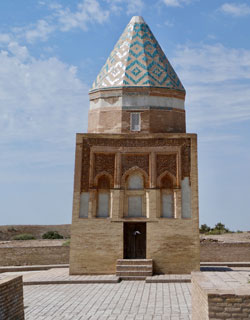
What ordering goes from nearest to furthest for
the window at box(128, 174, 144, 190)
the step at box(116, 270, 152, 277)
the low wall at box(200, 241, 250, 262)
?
the step at box(116, 270, 152, 277)
the window at box(128, 174, 144, 190)
the low wall at box(200, 241, 250, 262)

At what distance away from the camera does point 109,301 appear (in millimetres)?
8438

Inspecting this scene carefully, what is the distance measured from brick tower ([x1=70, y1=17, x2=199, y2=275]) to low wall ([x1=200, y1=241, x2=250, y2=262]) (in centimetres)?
389

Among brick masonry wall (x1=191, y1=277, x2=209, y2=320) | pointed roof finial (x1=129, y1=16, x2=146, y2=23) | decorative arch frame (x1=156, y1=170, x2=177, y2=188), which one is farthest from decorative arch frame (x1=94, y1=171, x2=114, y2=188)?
brick masonry wall (x1=191, y1=277, x2=209, y2=320)

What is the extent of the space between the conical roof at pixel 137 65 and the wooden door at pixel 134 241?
4540 mm

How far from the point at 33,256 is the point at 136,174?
232 inches

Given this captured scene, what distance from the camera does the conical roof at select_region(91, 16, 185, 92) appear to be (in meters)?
13.1

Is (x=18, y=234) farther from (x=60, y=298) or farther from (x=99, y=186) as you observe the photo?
(x=60, y=298)

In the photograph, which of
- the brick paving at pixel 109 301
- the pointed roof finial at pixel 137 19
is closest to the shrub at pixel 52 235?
the brick paving at pixel 109 301

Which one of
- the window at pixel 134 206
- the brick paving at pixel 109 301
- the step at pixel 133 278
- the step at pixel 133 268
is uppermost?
the window at pixel 134 206

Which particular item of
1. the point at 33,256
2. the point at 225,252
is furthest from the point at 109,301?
the point at 225,252

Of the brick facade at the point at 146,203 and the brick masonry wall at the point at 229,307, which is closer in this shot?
the brick masonry wall at the point at 229,307

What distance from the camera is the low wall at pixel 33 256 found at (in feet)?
51.3

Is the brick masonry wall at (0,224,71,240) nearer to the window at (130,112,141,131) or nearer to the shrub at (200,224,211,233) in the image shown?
the shrub at (200,224,211,233)

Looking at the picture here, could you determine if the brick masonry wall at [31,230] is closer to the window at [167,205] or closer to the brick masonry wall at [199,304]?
the window at [167,205]
